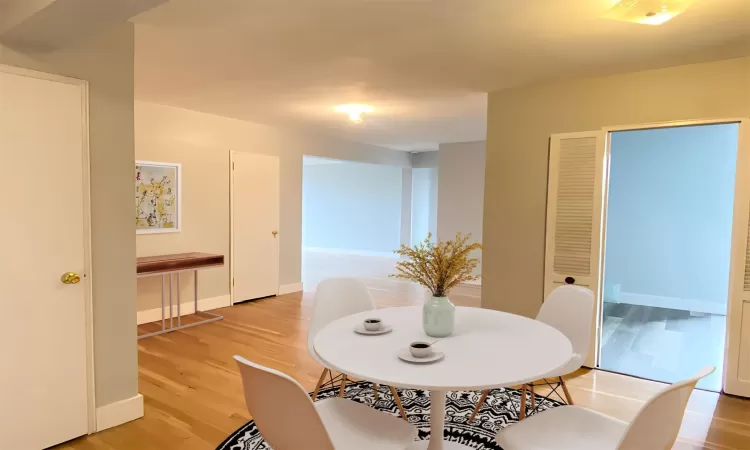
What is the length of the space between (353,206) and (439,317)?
1024cm

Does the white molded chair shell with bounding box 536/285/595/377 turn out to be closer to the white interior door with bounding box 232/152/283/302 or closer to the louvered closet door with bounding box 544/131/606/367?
the louvered closet door with bounding box 544/131/606/367

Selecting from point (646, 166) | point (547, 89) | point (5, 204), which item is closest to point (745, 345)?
point (547, 89)

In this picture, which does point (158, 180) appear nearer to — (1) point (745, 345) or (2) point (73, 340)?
(2) point (73, 340)

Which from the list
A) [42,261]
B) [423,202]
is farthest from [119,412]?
[423,202]

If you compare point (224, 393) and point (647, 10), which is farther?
point (224, 393)

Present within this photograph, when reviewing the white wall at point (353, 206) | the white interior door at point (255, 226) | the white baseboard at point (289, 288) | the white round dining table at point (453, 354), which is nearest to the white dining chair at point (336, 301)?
the white round dining table at point (453, 354)

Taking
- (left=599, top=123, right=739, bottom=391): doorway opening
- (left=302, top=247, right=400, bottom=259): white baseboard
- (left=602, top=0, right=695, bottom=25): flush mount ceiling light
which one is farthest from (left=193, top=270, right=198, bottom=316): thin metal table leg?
(left=302, top=247, right=400, bottom=259): white baseboard

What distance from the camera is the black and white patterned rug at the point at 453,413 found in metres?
2.52

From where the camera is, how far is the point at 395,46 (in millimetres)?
2900

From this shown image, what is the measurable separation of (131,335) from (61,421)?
Result: 0.55 m

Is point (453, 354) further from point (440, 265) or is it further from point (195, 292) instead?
point (195, 292)

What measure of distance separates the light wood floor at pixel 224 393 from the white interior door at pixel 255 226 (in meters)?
1.08

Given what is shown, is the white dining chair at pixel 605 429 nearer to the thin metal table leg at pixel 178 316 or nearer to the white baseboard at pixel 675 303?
the thin metal table leg at pixel 178 316

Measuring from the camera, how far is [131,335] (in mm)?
2762
